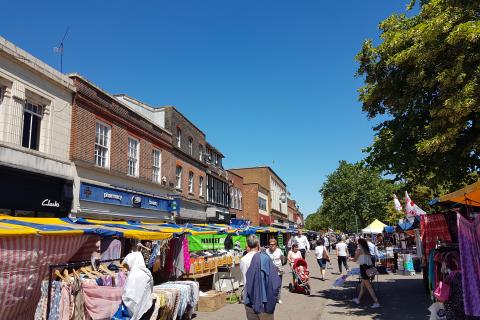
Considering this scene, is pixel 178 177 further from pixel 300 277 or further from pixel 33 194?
pixel 300 277

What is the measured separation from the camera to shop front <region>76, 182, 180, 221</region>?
15.8 m

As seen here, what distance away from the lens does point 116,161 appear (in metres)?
18.1

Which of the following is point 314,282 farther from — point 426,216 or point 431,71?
point 431,71

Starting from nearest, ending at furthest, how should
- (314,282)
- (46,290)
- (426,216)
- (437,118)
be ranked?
(46,290)
(437,118)
(426,216)
(314,282)

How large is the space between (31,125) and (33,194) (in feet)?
7.91

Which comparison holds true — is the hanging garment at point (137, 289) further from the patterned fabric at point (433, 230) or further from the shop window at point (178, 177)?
the shop window at point (178, 177)

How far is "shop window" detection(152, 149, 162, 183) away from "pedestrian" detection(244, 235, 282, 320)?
53.9 feet

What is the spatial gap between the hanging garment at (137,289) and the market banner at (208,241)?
6.80 metres

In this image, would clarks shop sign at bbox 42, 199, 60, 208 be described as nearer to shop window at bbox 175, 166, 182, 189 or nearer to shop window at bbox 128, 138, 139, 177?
shop window at bbox 128, 138, 139, 177

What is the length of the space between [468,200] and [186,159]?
811 inches

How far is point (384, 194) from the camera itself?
48875 mm

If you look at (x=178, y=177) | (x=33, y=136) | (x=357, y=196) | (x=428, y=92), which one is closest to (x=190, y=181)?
(x=178, y=177)

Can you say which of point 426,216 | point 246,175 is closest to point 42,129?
point 426,216

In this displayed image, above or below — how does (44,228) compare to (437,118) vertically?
below
